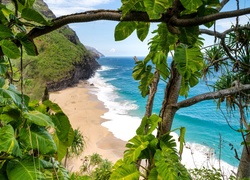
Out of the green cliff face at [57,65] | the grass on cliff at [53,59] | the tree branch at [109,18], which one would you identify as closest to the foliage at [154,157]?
the tree branch at [109,18]

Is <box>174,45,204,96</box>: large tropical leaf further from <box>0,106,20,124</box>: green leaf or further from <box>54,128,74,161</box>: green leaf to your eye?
<box>0,106,20,124</box>: green leaf

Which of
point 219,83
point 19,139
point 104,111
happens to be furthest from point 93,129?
point 19,139

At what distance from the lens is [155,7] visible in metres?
0.61

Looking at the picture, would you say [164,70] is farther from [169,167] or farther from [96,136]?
[96,136]

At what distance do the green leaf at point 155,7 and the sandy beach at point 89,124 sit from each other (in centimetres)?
655

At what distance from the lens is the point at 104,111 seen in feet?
55.9

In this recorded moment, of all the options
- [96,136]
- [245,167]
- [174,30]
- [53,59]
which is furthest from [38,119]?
[53,59]

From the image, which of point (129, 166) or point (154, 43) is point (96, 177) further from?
point (154, 43)

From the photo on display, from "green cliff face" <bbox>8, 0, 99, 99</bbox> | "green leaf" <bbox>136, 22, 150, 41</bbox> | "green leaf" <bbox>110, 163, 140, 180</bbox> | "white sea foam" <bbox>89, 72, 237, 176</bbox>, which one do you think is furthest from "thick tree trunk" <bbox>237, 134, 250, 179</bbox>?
"green cliff face" <bbox>8, 0, 99, 99</bbox>

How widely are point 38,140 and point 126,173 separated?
1257mm

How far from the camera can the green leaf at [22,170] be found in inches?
24.6

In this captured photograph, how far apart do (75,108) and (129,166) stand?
15.7m

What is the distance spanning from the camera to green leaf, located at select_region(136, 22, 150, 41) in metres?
1.00

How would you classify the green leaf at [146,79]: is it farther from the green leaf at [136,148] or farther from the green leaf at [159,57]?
the green leaf at [136,148]
